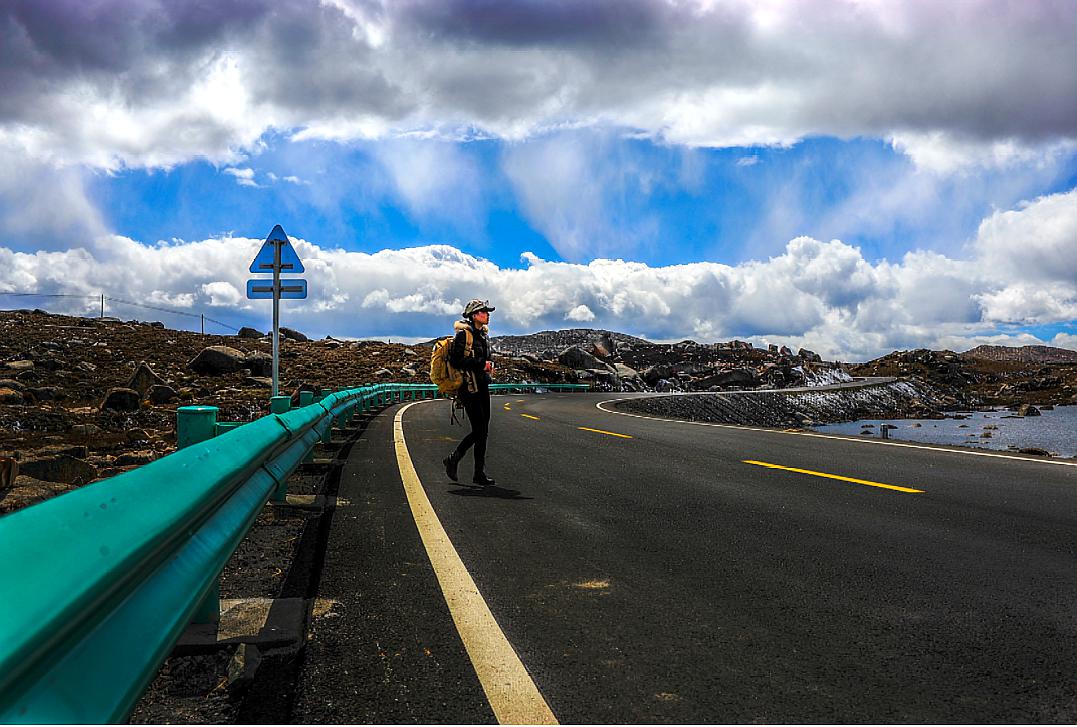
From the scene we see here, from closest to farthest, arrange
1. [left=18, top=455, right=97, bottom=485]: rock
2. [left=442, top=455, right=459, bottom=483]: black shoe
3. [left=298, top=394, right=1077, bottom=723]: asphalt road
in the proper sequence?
[left=298, top=394, right=1077, bottom=723]: asphalt road → [left=18, top=455, right=97, bottom=485]: rock → [left=442, top=455, right=459, bottom=483]: black shoe

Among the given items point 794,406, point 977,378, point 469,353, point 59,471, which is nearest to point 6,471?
point 59,471

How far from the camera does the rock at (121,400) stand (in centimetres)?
1555

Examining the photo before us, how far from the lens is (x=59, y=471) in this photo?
7742 mm

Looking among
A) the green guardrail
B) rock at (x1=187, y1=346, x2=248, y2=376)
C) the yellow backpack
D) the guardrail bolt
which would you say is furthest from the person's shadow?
rock at (x1=187, y1=346, x2=248, y2=376)

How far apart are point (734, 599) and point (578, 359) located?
85.5 metres

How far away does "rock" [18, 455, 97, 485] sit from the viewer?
768 centimetres

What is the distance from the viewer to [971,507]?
647 cm

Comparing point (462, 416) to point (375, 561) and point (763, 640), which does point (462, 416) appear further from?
point (763, 640)

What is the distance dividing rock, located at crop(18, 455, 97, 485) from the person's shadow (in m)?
3.77

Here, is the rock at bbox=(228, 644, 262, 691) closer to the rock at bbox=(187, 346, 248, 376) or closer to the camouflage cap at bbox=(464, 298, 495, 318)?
the camouflage cap at bbox=(464, 298, 495, 318)

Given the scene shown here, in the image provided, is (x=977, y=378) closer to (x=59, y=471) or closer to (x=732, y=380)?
(x=732, y=380)

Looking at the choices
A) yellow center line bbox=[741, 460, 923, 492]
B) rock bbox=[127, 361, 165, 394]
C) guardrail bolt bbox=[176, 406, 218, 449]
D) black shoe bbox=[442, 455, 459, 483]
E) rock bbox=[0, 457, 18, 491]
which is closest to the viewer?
guardrail bolt bbox=[176, 406, 218, 449]

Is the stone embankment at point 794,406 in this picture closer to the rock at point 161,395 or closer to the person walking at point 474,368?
the rock at point 161,395

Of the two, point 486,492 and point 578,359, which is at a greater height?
point 578,359
